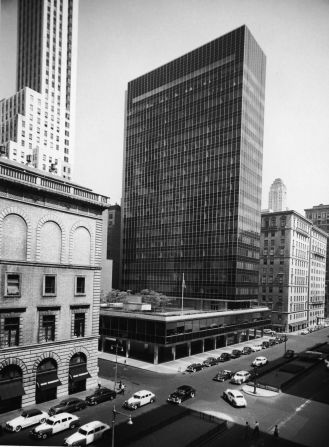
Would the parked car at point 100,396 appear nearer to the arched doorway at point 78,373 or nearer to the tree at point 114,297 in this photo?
the arched doorway at point 78,373

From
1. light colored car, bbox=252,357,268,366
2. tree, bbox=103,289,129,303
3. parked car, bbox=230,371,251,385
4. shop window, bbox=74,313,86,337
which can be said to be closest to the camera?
shop window, bbox=74,313,86,337

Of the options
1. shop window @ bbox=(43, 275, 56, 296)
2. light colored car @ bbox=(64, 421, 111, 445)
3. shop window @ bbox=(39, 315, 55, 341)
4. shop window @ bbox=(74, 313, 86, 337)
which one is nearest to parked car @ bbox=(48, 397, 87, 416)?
light colored car @ bbox=(64, 421, 111, 445)

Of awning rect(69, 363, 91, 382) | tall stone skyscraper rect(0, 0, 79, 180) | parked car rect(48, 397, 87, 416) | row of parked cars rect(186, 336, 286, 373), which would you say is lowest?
row of parked cars rect(186, 336, 286, 373)

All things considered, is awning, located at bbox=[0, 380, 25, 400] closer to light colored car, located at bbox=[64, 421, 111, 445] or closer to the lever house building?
the lever house building

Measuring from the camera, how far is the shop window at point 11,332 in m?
35.7

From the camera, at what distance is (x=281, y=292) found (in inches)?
4427

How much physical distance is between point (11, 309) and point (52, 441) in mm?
12100

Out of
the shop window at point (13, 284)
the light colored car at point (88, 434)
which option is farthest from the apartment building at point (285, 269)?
the shop window at point (13, 284)

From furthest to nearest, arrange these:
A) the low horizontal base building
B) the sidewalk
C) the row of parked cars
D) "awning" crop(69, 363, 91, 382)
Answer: the low horizontal base building < the row of parked cars < "awning" crop(69, 363, 91, 382) < the sidewalk

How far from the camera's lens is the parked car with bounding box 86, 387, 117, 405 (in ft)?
128

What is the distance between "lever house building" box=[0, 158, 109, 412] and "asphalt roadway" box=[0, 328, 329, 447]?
515cm

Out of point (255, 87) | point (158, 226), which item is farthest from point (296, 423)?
point (255, 87)

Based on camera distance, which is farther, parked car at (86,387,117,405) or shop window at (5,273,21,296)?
parked car at (86,387,117,405)

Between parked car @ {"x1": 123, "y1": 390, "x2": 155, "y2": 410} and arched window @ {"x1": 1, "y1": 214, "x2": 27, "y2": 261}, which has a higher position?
arched window @ {"x1": 1, "y1": 214, "x2": 27, "y2": 261}
